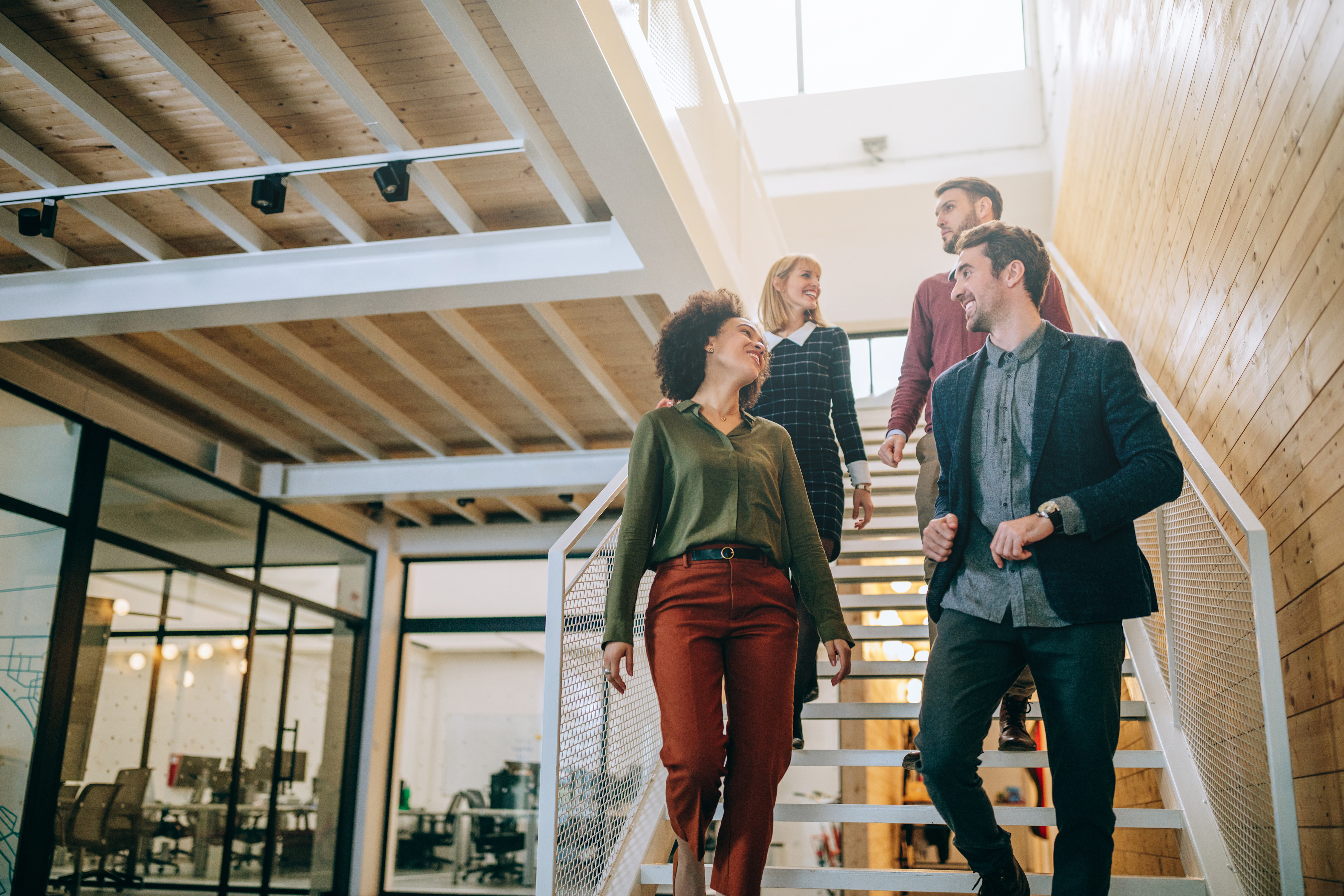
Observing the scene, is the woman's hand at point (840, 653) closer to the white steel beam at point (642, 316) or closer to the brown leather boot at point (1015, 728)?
the brown leather boot at point (1015, 728)

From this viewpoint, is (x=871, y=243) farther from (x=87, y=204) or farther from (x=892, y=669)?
(x=87, y=204)

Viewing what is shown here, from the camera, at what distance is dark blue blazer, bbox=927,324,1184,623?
2.00 m

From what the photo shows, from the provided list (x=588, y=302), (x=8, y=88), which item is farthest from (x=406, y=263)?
(x=8, y=88)

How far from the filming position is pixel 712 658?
2205 millimetres

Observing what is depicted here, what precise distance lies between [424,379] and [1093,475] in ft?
16.9

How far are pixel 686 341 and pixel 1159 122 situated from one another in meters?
2.24

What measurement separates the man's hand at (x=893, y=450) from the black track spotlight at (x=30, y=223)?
3702 mm

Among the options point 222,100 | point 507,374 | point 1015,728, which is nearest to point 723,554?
point 1015,728

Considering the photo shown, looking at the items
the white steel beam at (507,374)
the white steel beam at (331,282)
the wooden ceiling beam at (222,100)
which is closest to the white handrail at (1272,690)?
the white steel beam at (331,282)

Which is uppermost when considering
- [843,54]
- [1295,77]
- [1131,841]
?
[843,54]

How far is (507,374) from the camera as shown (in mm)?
6602

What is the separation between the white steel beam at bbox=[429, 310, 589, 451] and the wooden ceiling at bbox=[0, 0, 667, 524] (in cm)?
2

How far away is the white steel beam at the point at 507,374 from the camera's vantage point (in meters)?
5.84

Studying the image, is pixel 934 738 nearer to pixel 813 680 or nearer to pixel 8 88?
pixel 813 680
